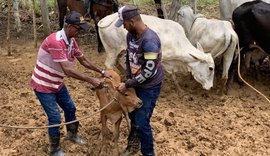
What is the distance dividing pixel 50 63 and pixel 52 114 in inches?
24.7

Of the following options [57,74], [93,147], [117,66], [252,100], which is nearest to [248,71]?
[252,100]

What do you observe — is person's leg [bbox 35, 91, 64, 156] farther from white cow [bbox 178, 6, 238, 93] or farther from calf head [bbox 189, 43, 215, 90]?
white cow [bbox 178, 6, 238, 93]

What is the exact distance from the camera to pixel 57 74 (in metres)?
5.97

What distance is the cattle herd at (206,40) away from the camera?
8352 millimetres

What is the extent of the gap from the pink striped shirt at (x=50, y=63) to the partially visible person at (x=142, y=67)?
66 cm

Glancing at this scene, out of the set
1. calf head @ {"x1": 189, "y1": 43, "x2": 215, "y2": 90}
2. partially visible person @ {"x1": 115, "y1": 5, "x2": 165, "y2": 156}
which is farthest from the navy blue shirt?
calf head @ {"x1": 189, "y1": 43, "x2": 215, "y2": 90}

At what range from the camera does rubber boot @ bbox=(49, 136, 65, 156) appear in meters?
6.24

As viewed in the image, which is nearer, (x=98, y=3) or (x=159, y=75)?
(x=159, y=75)

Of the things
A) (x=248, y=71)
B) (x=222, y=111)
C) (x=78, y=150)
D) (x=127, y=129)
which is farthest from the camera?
(x=248, y=71)

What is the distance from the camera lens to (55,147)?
629 cm

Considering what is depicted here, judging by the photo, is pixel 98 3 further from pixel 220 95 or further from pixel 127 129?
pixel 127 129

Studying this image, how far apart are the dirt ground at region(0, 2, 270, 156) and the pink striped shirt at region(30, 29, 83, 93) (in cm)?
105

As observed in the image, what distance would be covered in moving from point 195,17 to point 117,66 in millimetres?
1966

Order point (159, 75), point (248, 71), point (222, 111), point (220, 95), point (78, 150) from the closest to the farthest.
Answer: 1. point (159, 75)
2. point (78, 150)
3. point (222, 111)
4. point (220, 95)
5. point (248, 71)
